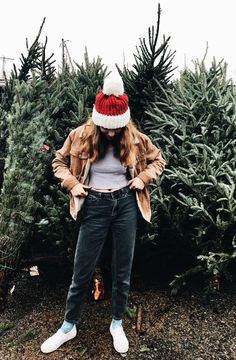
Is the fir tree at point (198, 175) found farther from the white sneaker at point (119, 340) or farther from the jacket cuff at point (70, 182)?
the jacket cuff at point (70, 182)

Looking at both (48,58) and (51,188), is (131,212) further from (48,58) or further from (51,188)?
(48,58)

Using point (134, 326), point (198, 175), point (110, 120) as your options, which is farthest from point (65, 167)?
point (134, 326)

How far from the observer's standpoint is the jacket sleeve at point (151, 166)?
10.0ft

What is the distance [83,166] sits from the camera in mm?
2996

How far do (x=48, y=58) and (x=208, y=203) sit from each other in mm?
2759

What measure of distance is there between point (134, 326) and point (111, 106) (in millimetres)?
1982

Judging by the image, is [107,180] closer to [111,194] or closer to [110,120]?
[111,194]

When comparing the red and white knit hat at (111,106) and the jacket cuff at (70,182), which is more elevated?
the red and white knit hat at (111,106)

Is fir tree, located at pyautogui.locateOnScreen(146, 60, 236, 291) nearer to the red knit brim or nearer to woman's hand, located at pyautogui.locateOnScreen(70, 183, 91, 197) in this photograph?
woman's hand, located at pyautogui.locateOnScreen(70, 183, 91, 197)

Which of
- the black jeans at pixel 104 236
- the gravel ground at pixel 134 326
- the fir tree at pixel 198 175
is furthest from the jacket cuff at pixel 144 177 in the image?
the gravel ground at pixel 134 326

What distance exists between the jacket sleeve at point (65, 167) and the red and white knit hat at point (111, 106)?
0.40 m

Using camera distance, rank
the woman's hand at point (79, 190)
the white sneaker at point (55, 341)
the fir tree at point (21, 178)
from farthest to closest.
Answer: the fir tree at point (21, 178), the white sneaker at point (55, 341), the woman's hand at point (79, 190)

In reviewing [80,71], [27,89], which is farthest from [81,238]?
[80,71]

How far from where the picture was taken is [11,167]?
377 cm
